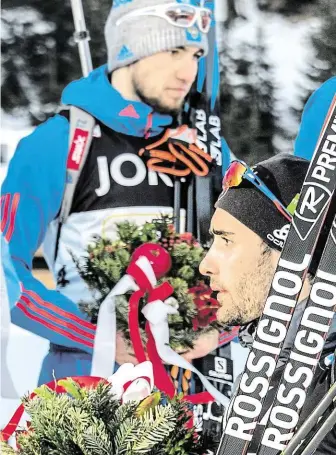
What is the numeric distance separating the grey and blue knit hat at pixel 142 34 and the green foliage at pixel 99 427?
3.34 ft

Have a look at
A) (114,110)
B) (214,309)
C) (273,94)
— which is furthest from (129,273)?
(273,94)

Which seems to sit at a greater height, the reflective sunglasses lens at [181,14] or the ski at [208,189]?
the reflective sunglasses lens at [181,14]

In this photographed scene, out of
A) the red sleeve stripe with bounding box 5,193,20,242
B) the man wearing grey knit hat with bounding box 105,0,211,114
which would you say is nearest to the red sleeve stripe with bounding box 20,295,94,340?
the red sleeve stripe with bounding box 5,193,20,242

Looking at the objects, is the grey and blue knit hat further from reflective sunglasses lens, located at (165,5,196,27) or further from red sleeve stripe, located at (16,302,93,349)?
red sleeve stripe, located at (16,302,93,349)

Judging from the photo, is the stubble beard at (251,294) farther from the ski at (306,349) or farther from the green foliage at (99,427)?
the green foliage at (99,427)

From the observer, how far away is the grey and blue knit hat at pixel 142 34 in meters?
2.18

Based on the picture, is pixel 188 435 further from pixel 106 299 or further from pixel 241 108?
pixel 241 108

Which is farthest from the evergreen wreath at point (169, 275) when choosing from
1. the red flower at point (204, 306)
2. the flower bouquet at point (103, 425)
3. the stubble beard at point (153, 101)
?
the flower bouquet at point (103, 425)

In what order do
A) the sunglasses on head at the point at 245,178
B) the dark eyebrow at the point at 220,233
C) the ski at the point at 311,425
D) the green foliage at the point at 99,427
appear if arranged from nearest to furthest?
the green foliage at the point at 99,427
the ski at the point at 311,425
the sunglasses on head at the point at 245,178
the dark eyebrow at the point at 220,233

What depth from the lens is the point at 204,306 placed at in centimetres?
220

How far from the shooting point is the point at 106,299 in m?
2.21

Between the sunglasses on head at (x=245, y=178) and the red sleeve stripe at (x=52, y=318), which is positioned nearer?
the sunglasses on head at (x=245, y=178)

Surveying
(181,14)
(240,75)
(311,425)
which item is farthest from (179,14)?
(311,425)

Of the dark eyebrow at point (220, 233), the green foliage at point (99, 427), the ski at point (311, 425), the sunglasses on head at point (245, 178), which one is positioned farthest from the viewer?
the dark eyebrow at point (220, 233)
